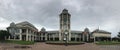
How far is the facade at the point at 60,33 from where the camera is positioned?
7456cm

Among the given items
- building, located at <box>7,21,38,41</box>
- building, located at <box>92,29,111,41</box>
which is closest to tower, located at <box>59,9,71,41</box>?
building, located at <box>92,29,111,41</box>

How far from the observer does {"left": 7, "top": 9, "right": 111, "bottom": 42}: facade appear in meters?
74.6

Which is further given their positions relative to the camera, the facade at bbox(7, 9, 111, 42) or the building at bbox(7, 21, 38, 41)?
the facade at bbox(7, 9, 111, 42)

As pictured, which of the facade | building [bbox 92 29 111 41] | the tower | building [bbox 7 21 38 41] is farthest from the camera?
building [bbox 92 29 111 41]

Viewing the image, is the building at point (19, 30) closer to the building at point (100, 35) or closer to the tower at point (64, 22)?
the tower at point (64, 22)

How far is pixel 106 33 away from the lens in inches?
3447

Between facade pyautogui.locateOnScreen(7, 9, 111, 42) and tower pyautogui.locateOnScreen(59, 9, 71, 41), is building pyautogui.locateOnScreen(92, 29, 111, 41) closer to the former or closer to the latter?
facade pyautogui.locateOnScreen(7, 9, 111, 42)

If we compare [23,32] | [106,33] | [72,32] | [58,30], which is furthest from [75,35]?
[23,32]

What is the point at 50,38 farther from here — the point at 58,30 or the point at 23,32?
the point at 23,32

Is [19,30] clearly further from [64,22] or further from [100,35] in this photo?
[100,35]

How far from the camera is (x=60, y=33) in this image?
82875 mm

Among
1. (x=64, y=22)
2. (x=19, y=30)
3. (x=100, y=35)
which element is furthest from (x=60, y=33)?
(x=19, y=30)

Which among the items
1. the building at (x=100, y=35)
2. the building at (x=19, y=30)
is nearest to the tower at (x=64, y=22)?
the building at (x=100, y=35)

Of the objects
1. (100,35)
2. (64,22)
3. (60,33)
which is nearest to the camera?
(64,22)
